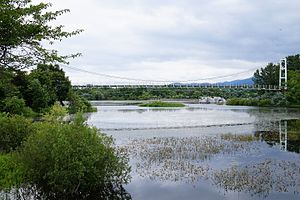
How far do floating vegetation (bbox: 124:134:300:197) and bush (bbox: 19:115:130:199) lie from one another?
139 inches

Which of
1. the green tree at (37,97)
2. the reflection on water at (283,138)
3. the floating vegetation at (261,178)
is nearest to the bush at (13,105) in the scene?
the green tree at (37,97)

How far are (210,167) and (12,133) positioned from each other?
29.5 feet

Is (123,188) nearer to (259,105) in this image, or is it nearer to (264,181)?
(264,181)

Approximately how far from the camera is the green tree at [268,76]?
102 metres

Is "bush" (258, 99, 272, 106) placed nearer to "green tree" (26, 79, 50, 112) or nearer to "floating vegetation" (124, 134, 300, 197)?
"green tree" (26, 79, 50, 112)

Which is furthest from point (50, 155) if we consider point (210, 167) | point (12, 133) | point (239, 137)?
point (239, 137)

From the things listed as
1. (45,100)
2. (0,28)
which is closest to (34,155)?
(0,28)

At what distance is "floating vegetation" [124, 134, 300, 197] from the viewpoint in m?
15.1

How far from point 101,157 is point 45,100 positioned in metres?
40.2

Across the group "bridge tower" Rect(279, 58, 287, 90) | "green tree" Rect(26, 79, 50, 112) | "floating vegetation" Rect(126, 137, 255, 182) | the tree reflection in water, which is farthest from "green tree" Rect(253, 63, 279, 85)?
the tree reflection in water

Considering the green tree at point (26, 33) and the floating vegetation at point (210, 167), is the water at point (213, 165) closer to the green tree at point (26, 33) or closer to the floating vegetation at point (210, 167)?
the floating vegetation at point (210, 167)

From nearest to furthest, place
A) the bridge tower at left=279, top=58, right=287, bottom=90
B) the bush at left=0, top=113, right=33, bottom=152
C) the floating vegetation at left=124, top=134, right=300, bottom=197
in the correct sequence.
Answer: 1. the floating vegetation at left=124, top=134, right=300, bottom=197
2. the bush at left=0, top=113, right=33, bottom=152
3. the bridge tower at left=279, top=58, right=287, bottom=90

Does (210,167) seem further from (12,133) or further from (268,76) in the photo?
(268,76)

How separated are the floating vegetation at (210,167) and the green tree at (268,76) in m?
80.1
